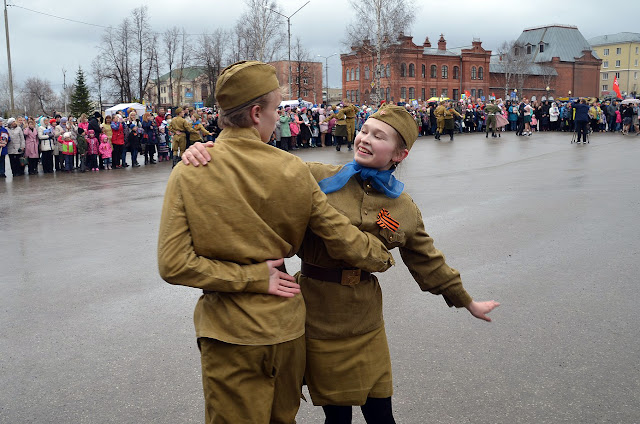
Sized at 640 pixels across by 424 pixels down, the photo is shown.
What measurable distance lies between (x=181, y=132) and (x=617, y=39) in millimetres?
136660

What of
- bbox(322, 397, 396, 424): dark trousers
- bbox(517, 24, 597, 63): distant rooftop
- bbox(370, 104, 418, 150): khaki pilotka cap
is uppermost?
bbox(517, 24, 597, 63): distant rooftop

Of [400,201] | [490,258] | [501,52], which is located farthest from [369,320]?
[501,52]

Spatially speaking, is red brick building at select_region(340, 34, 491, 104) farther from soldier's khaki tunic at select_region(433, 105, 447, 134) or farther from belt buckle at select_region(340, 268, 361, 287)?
belt buckle at select_region(340, 268, 361, 287)

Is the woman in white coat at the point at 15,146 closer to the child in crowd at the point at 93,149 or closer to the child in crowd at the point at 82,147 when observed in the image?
the child in crowd at the point at 82,147

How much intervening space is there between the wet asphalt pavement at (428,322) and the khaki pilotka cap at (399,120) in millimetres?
1700

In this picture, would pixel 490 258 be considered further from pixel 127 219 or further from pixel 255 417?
pixel 127 219

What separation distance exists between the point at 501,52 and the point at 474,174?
8822 cm

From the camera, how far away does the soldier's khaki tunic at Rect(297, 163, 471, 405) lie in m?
2.49

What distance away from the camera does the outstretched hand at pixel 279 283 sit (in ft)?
7.04

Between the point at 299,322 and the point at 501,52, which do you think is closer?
the point at 299,322

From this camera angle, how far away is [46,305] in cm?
570

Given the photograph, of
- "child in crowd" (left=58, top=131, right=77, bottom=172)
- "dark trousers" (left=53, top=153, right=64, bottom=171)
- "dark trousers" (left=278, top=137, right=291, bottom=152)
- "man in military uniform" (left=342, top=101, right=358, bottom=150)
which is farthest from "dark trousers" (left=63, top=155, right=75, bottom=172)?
"man in military uniform" (left=342, top=101, right=358, bottom=150)

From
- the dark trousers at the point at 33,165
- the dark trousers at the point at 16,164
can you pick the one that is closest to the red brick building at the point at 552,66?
the dark trousers at the point at 33,165

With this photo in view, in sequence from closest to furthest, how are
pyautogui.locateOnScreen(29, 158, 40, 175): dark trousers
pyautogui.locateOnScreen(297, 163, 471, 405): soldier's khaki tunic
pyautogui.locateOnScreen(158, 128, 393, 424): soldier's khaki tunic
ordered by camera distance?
pyautogui.locateOnScreen(158, 128, 393, 424): soldier's khaki tunic
pyautogui.locateOnScreen(297, 163, 471, 405): soldier's khaki tunic
pyautogui.locateOnScreen(29, 158, 40, 175): dark trousers
